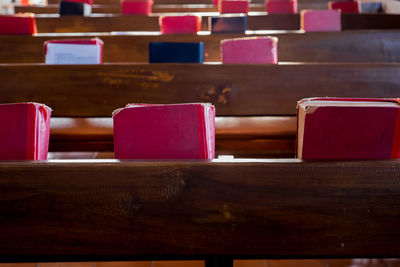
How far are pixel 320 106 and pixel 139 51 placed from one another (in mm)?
2650

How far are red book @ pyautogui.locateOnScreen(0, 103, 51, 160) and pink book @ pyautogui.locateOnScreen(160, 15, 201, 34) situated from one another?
2.78 metres

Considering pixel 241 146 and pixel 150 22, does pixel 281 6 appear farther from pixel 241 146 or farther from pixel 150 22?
pixel 241 146

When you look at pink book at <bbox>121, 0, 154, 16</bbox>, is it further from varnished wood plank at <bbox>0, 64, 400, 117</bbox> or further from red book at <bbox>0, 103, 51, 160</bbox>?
red book at <bbox>0, 103, 51, 160</bbox>

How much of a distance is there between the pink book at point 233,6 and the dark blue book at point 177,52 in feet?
9.73

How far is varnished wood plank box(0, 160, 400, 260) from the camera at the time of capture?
0.72m

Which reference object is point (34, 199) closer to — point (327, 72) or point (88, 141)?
point (88, 141)

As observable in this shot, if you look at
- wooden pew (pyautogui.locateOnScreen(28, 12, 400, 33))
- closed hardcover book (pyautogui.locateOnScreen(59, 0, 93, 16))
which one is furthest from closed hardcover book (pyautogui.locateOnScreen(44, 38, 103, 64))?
closed hardcover book (pyautogui.locateOnScreen(59, 0, 93, 16))

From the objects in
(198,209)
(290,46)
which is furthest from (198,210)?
(290,46)

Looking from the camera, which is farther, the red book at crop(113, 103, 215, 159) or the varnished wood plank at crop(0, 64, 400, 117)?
the varnished wood plank at crop(0, 64, 400, 117)

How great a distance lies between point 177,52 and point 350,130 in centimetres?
155

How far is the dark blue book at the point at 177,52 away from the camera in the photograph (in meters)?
2.19

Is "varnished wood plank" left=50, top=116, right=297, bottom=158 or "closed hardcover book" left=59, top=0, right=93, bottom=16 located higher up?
"closed hardcover book" left=59, top=0, right=93, bottom=16

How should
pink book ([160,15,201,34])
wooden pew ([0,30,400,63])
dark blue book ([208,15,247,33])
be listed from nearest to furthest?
wooden pew ([0,30,400,63]) → dark blue book ([208,15,247,33]) → pink book ([160,15,201,34])

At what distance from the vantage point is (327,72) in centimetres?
166
